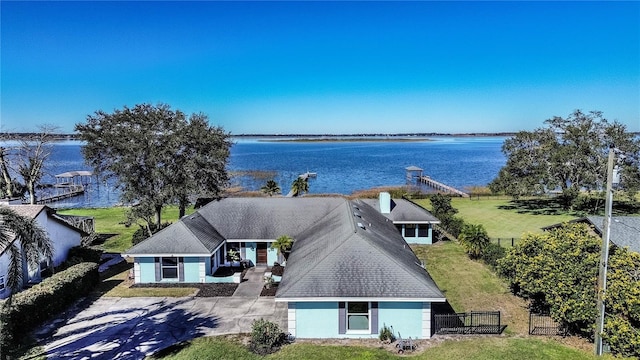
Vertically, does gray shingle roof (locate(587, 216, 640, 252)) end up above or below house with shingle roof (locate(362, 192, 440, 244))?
above

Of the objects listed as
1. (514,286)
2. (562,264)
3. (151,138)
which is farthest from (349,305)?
(151,138)

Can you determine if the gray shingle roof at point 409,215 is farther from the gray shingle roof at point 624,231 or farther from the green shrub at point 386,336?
the green shrub at point 386,336

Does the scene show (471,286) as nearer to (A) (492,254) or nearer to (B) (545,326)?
(A) (492,254)

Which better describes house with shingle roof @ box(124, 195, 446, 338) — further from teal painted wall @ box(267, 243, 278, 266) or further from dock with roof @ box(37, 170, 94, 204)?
dock with roof @ box(37, 170, 94, 204)

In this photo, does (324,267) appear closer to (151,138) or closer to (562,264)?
(562,264)

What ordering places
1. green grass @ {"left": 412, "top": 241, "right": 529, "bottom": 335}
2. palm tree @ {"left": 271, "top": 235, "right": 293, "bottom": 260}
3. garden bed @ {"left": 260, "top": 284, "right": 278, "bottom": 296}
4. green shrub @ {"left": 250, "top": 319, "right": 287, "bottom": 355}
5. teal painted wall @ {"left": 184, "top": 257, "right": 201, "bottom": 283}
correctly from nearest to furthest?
green shrub @ {"left": 250, "top": 319, "right": 287, "bottom": 355} → green grass @ {"left": 412, "top": 241, "right": 529, "bottom": 335} → garden bed @ {"left": 260, "top": 284, "right": 278, "bottom": 296} → teal painted wall @ {"left": 184, "top": 257, "right": 201, "bottom": 283} → palm tree @ {"left": 271, "top": 235, "right": 293, "bottom": 260}

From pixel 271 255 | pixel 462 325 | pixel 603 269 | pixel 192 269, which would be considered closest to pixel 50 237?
pixel 192 269

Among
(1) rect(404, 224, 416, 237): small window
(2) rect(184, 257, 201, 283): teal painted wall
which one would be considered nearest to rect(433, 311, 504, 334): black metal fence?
(2) rect(184, 257, 201, 283): teal painted wall
